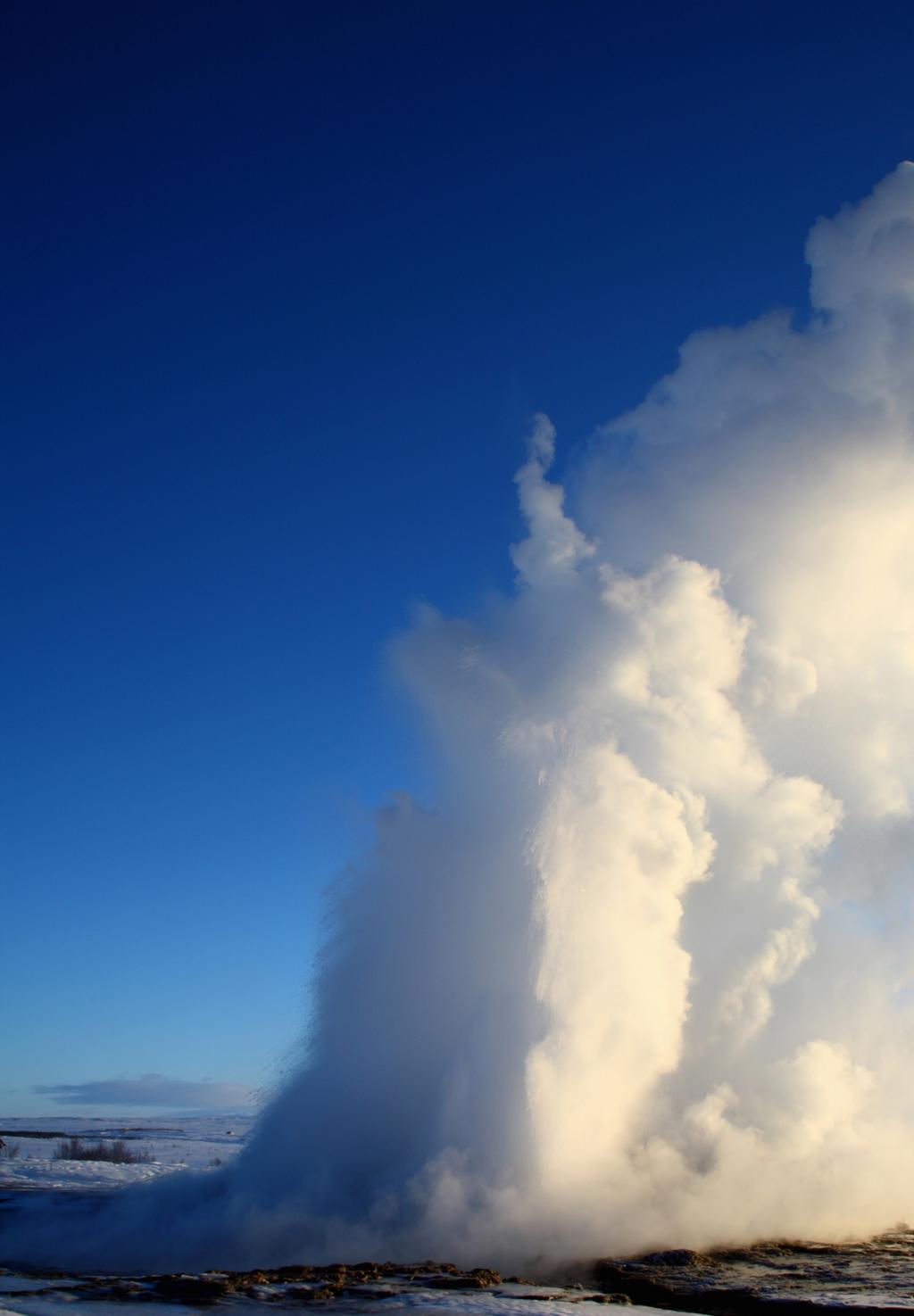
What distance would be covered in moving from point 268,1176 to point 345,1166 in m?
2.25

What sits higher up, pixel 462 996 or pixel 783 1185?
pixel 462 996

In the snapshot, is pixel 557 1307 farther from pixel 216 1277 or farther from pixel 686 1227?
pixel 686 1227

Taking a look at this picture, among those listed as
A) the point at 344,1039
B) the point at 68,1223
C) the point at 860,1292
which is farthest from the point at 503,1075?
the point at 68,1223

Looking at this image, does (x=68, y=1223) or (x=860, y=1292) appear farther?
(x=68, y=1223)

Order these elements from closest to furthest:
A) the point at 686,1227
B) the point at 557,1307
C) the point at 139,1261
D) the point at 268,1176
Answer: the point at 557,1307
the point at 139,1261
the point at 686,1227
the point at 268,1176

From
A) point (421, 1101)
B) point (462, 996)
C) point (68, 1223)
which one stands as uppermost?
point (462, 996)

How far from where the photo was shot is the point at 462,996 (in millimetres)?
28203

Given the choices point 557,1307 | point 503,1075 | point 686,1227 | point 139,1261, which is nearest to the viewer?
point 557,1307

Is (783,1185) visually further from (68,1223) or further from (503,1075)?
(68,1223)

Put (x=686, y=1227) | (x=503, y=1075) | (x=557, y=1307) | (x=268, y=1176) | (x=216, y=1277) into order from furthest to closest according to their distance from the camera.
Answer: (x=268, y=1176) → (x=503, y=1075) → (x=686, y=1227) → (x=216, y=1277) → (x=557, y=1307)

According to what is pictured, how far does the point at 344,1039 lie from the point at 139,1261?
351 inches

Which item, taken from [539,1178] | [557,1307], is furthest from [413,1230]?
[557,1307]

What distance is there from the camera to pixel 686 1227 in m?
22.6

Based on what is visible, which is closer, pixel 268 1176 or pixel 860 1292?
pixel 860 1292
